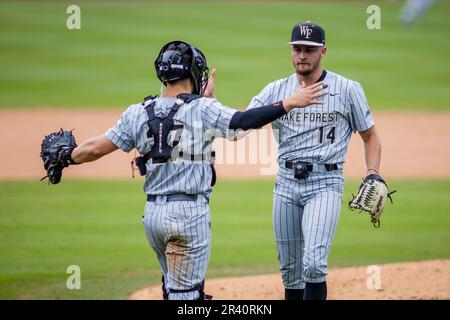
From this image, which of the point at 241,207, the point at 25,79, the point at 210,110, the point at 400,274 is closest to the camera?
the point at 210,110

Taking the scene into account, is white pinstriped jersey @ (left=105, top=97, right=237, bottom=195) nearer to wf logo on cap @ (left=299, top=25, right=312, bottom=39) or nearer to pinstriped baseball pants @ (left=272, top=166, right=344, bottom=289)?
pinstriped baseball pants @ (left=272, top=166, right=344, bottom=289)

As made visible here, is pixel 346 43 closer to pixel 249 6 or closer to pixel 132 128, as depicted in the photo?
pixel 249 6

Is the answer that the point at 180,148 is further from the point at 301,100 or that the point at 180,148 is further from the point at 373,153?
the point at 373,153

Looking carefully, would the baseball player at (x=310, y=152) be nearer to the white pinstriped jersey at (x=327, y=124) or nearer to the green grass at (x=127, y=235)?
the white pinstriped jersey at (x=327, y=124)

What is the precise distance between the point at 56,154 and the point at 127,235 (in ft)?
Result: 15.2

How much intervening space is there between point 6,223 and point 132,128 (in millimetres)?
5470

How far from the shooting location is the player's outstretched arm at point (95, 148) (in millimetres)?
5141

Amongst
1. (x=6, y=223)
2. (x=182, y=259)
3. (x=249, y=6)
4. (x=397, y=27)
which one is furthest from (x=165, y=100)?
(x=249, y=6)

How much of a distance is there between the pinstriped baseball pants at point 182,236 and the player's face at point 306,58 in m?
1.38

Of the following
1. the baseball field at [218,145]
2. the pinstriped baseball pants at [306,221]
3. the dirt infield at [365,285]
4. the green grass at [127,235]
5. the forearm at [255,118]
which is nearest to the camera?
the forearm at [255,118]

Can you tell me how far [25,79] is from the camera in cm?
2122

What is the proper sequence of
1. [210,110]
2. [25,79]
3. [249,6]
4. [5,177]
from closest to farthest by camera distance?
[210,110], [5,177], [25,79], [249,6]

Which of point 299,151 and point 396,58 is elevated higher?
point 396,58
